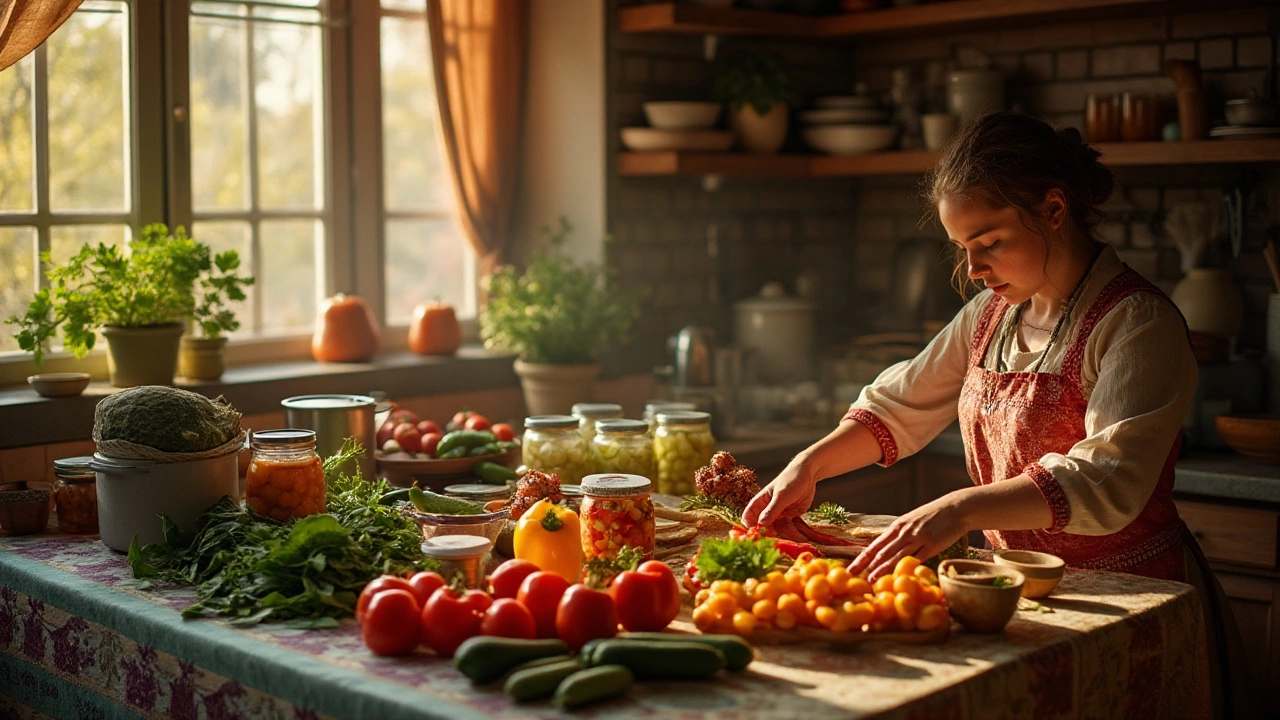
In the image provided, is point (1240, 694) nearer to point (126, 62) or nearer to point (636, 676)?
point (636, 676)

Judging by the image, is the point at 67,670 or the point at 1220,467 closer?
the point at 67,670

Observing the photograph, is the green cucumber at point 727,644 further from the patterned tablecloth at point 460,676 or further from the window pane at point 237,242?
the window pane at point 237,242

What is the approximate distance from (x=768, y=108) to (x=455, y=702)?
127 inches

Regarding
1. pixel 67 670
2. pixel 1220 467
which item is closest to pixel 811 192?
pixel 1220 467

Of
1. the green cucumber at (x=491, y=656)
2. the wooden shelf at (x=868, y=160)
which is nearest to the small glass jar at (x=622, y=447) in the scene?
the green cucumber at (x=491, y=656)

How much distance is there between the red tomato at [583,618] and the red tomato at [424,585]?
0.63 feet

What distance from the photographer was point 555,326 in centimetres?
405

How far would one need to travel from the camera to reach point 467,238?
4469 millimetres

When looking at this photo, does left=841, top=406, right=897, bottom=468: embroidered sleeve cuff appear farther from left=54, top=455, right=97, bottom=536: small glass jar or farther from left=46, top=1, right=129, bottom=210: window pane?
left=46, top=1, right=129, bottom=210: window pane

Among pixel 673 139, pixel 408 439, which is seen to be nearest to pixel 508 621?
pixel 408 439

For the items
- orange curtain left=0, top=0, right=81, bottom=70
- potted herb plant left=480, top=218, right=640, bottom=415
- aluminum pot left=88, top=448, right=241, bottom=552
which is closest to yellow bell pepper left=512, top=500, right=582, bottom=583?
aluminum pot left=88, top=448, right=241, bottom=552

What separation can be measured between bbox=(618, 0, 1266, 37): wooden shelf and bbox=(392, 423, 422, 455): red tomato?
172cm

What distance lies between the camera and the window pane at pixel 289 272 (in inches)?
159

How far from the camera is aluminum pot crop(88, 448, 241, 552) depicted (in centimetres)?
235
